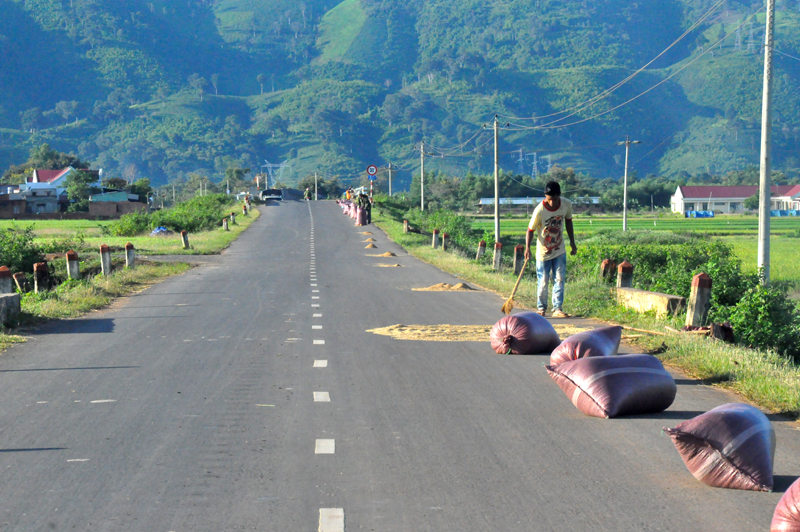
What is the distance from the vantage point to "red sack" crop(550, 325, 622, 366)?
7934 millimetres

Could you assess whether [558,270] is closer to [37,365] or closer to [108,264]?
[37,365]

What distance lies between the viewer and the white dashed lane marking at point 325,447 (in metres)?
5.76

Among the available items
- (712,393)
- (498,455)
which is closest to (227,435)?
(498,455)

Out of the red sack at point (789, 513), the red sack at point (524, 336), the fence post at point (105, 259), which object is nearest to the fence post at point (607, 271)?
the red sack at point (524, 336)

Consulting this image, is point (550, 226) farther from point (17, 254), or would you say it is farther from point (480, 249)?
point (17, 254)

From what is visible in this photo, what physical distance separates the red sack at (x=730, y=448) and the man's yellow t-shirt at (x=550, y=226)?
6853 mm

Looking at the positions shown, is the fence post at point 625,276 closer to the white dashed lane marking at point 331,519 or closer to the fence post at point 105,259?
the white dashed lane marking at point 331,519

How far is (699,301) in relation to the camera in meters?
10.8

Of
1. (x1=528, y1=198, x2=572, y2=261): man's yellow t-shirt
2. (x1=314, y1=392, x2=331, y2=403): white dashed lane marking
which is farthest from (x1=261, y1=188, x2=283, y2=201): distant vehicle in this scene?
(x1=314, y1=392, x2=331, y2=403): white dashed lane marking

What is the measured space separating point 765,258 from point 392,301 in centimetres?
891

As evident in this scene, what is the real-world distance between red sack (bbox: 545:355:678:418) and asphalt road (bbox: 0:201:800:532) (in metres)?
0.13

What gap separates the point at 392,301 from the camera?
A: 48.4 feet

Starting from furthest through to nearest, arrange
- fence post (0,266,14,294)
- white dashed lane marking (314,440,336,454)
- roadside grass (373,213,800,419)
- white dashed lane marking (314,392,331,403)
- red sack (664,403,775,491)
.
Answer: fence post (0,266,14,294) < roadside grass (373,213,800,419) < white dashed lane marking (314,392,331,403) < white dashed lane marking (314,440,336,454) < red sack (664,403,775,491)

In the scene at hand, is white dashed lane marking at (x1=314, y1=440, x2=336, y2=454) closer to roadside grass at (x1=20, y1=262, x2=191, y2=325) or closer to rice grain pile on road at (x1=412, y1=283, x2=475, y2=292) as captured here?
roadside grass at (x1=20, y1=262, x2=191, y2=325)
